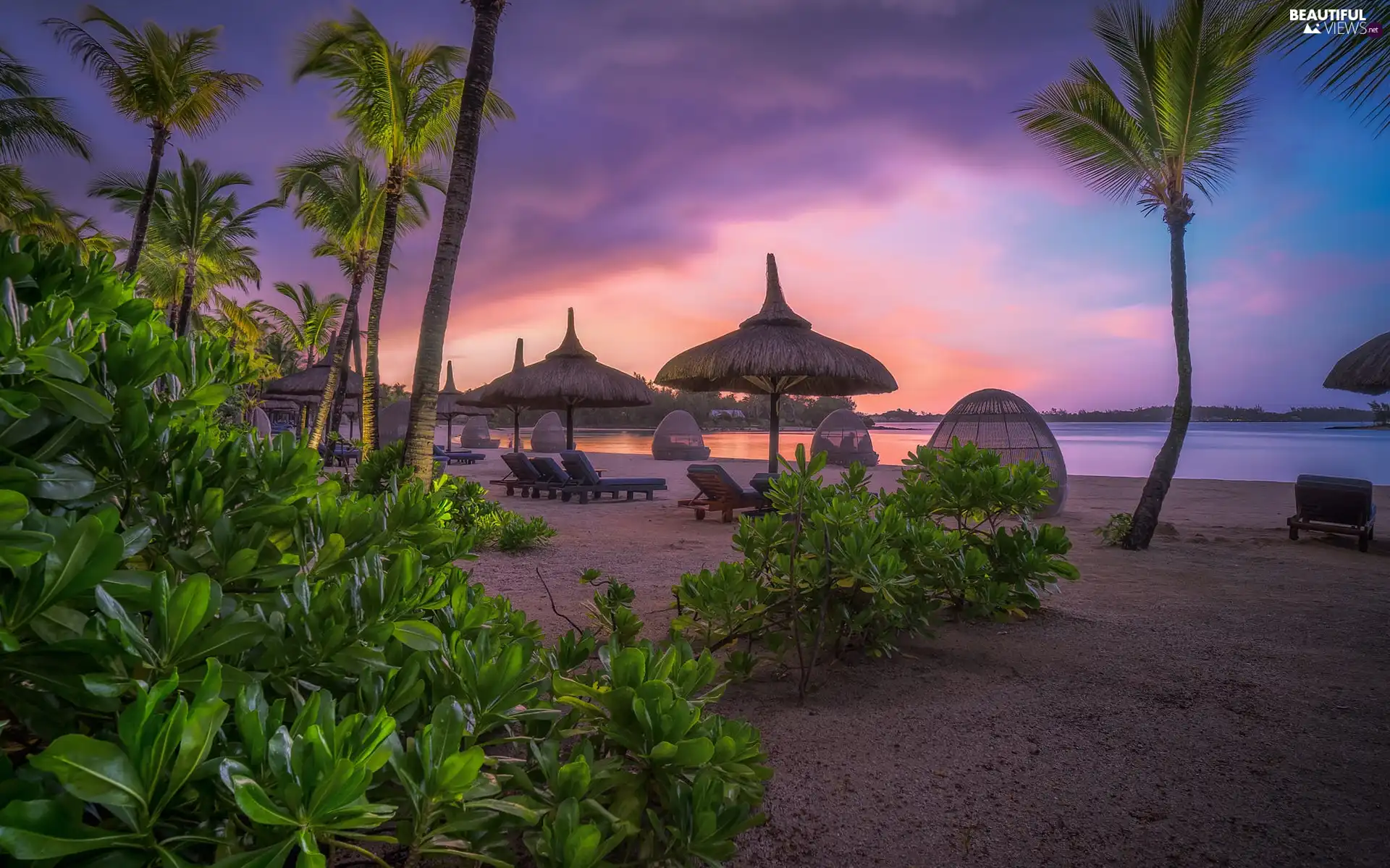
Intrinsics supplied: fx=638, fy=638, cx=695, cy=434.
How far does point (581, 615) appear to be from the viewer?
4203 mm

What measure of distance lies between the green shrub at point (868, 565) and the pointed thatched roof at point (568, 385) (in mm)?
11845

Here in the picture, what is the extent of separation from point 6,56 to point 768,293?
17.0 m

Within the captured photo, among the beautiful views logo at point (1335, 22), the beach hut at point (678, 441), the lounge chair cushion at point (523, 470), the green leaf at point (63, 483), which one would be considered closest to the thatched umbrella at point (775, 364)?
the lounge chair cushion at point (523, 470)

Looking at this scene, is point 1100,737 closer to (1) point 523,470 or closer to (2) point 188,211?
(1) point 523,470

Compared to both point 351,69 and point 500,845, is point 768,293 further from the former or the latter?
point 500,845

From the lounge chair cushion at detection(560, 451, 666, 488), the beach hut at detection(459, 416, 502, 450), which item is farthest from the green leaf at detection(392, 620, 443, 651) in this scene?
the beach hut at detection(459, 416, 502, 450)

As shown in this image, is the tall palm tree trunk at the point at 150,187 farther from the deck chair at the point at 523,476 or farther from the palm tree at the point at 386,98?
the deck chair at the point at 523,476

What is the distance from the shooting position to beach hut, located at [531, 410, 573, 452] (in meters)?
28.5

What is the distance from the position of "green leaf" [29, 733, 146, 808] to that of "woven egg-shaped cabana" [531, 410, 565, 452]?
28.4 metres

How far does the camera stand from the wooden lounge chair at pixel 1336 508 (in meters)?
6.95

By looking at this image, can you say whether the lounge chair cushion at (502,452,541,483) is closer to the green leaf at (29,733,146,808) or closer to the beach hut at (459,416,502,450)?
the green leaf at (29,733,146,808)

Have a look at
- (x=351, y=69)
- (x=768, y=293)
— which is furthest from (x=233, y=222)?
(x=768, y=293)

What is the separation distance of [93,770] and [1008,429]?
35.9ft

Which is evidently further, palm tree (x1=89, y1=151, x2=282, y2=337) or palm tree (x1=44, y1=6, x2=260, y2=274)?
palm tree (x1=89, y1=151, x2=282, y2=337)
